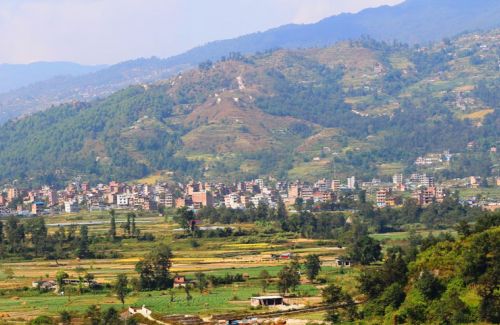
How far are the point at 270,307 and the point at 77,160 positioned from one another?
12212 centimetres

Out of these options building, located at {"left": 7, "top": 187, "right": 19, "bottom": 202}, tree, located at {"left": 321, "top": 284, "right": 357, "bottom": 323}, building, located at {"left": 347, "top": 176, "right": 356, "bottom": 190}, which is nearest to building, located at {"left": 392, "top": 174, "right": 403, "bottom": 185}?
building, located at {"left": 347, "top": 176, "right": 356, "bottom": 190}

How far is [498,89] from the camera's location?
193375 mm

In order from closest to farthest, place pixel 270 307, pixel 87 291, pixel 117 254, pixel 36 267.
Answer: pixel 270 307 < pixel 87 291 < pixel 36 267 < pixel 117 254

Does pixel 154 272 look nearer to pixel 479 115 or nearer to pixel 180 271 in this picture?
pixel 180 271

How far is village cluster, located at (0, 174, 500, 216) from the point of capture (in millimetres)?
113688

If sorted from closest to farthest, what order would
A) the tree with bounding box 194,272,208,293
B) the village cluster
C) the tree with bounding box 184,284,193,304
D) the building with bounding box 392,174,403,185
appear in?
the tree with bounding box 184,284,193,304 → the tree with bounding box 194,272,208,293 → the village cluster → the building with bounding box 392,174,403,185

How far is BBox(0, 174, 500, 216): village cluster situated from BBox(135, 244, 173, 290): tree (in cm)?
5144

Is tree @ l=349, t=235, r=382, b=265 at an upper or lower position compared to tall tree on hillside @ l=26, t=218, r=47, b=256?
lower

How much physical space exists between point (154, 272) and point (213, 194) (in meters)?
70.5

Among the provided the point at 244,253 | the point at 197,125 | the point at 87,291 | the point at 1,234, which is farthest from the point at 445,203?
the point at 197,125

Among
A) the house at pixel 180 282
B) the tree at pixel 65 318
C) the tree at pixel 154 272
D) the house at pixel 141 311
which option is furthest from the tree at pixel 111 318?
the tree at pixel 154 272

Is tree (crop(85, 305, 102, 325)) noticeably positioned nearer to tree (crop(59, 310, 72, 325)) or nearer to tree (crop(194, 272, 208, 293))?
tree (crop(59, 310, 72, 325))

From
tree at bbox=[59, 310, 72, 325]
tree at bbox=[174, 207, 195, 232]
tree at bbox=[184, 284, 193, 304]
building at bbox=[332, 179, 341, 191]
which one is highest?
Answer: building at bbox=[332, 179, 341, 191]

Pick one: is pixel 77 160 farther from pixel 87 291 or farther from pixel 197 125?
pixel 87 291
